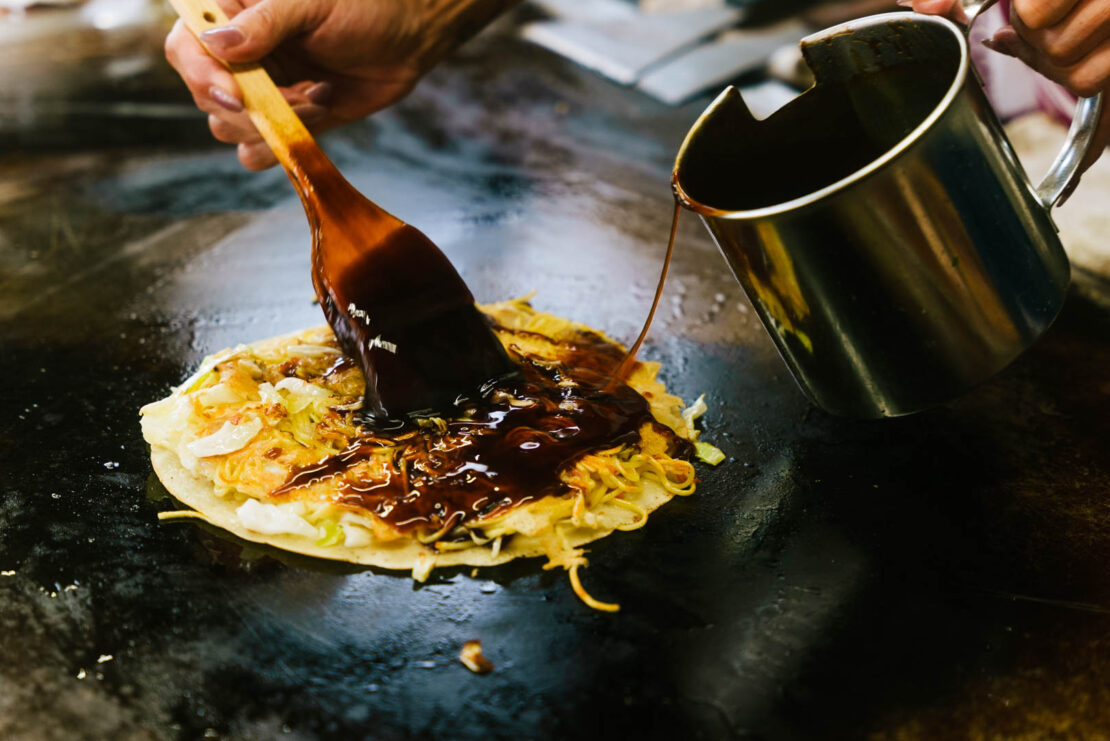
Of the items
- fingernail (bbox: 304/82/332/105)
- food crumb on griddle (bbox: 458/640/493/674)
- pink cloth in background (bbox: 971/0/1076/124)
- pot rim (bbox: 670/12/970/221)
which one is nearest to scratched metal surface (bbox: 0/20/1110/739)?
food crumb on griddle (bbox: 458/640/493/674)

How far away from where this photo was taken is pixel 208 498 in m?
2.44

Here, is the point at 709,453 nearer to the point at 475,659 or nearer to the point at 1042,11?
the point at 475,659

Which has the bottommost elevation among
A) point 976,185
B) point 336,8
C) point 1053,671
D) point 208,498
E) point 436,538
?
point 1053,671

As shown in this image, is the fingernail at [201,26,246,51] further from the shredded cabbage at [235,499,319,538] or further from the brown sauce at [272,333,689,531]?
the shredded cabbage at [235,499,319,538]

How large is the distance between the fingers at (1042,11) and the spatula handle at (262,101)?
78.8 inches

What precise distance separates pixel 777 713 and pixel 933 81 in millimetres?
1537

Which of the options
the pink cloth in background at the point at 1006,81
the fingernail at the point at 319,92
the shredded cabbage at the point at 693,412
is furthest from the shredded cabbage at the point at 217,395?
the pink cloth in background at the point at 1006,81

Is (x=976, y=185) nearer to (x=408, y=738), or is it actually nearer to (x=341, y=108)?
(x=408, y=738)

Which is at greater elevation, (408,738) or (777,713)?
(408,738)

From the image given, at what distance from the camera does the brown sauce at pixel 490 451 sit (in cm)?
232

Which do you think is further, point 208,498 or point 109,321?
point 109,321

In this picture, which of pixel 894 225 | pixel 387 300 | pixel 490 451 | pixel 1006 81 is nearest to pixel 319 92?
pixel 387 300

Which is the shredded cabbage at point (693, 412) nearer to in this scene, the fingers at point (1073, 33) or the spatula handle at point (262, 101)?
the fingers at point (1073, 33)

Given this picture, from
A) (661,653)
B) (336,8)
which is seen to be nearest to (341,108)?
(336,8)
